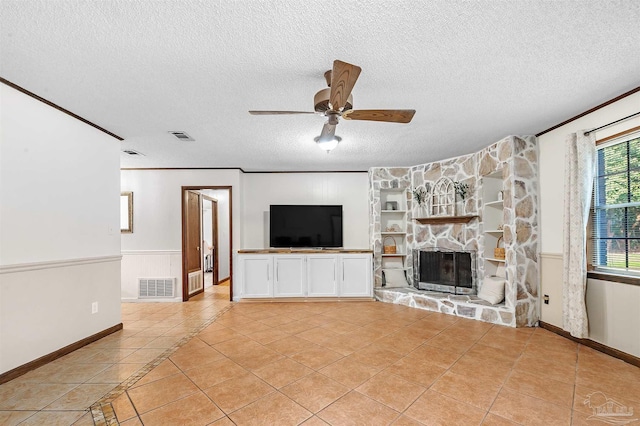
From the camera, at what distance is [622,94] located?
2820 mm

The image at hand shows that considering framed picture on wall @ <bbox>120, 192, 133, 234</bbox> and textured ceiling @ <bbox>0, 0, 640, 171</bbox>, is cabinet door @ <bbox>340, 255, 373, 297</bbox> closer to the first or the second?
textured ceiling @ <bbox>0, 0, 640, 171</bbox>

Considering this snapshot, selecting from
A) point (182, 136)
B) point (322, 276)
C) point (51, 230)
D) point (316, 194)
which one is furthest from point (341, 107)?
point (316, 194)

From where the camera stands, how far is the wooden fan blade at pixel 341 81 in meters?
1.82

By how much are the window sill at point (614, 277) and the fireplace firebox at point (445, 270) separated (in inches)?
69.8

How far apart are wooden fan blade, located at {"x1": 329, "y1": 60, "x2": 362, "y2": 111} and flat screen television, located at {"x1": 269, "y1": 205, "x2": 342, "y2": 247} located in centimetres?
376

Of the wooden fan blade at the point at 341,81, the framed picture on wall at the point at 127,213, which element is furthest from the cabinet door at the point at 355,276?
the framed picture on wall at the point at 127,213

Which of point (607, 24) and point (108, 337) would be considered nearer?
point (607, 24)

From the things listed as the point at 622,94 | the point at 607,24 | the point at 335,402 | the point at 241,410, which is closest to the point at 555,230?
the point at 622,94

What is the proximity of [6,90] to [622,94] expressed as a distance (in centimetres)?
556

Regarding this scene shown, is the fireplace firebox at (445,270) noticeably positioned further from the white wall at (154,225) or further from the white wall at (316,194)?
the white wall at (154,225)

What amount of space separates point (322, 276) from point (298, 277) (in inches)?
17.6

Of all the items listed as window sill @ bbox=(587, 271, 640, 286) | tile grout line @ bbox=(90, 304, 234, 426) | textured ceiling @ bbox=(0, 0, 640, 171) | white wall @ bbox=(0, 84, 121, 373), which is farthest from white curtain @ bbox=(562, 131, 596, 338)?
white wall @ bbox=(0, 84, 121, 373)

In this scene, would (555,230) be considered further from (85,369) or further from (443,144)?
(85,369)

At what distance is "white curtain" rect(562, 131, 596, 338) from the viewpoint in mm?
3166
